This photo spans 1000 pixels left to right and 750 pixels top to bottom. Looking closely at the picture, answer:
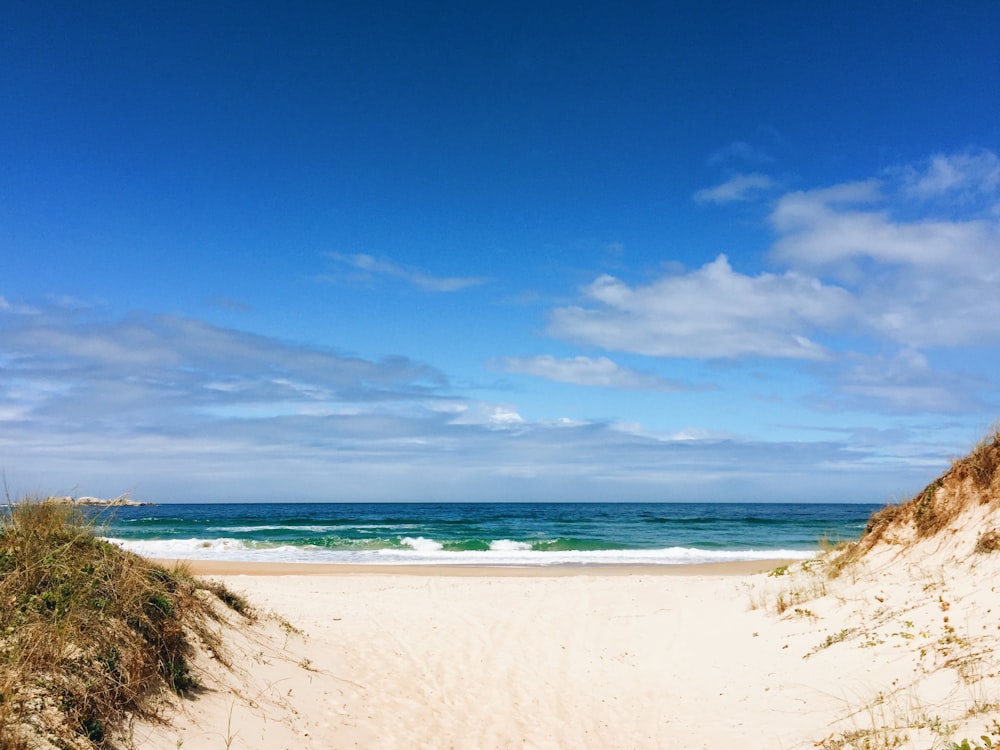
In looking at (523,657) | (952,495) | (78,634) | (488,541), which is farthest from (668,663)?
(488,541)

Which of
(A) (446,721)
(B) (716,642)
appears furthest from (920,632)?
(A) (446,721)

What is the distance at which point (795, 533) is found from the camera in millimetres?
46250

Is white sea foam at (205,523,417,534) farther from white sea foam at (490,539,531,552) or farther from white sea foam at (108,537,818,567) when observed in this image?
white sea foam at (490,539,531,552)

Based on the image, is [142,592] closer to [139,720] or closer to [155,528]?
[139,720]

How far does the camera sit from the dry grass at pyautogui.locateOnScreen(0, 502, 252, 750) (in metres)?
4.76

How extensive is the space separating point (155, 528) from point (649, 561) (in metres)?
42.5

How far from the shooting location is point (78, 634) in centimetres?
549

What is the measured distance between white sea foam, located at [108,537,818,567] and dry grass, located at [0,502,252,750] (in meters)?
21.4

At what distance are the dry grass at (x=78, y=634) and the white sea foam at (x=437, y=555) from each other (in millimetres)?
21439

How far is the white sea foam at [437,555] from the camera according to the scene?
94.2 feet

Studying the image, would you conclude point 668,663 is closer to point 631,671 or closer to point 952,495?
point 631,671

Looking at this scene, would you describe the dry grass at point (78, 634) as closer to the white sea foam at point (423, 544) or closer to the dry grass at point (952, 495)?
the dry grass at point (952, 495)

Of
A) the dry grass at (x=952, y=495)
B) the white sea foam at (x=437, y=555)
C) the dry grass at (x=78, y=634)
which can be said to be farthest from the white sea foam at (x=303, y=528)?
the dry grass at (x=78, y=634)

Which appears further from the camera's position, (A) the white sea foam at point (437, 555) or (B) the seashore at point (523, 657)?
(A) the white sea foam at point (437, 555)
